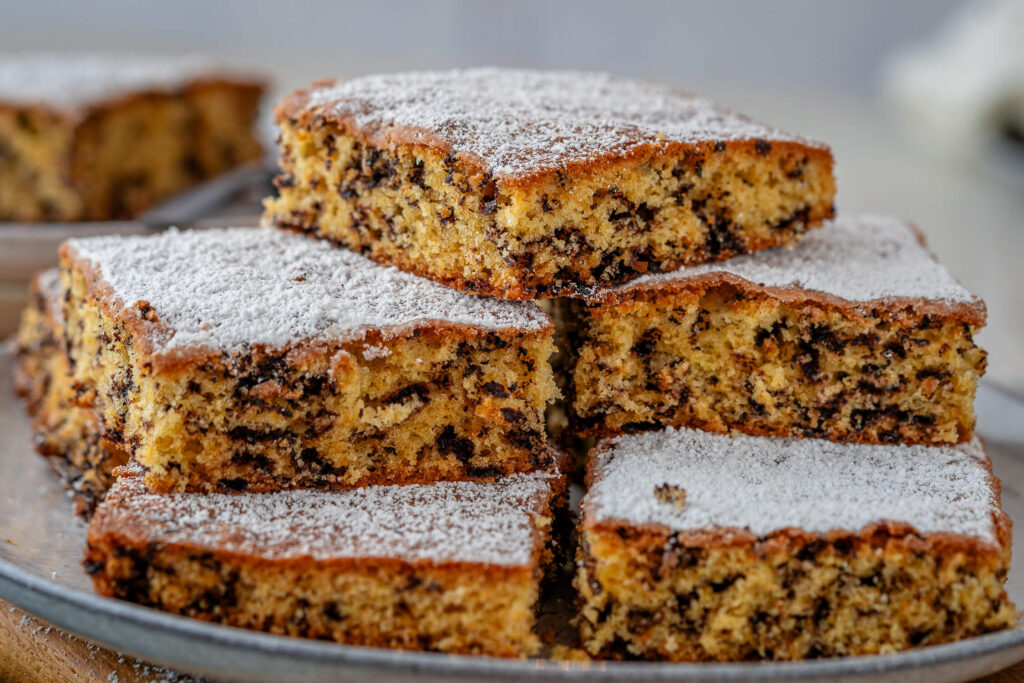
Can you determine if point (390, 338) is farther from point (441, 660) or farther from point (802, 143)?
point (802, 143)

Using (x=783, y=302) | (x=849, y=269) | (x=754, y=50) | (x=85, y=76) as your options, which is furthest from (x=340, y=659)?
(x=754, y=50)

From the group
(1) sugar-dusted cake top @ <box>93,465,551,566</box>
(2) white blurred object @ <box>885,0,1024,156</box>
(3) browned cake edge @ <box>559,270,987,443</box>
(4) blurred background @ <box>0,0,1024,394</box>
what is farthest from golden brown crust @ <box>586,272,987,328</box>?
(2) white blurred object @ <box>885,0,1024,156</box>

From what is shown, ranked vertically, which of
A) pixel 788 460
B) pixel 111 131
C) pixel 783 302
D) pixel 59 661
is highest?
pixel 783 302

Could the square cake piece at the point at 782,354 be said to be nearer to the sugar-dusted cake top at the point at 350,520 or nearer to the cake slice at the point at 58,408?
the sugar-dusted cake top at the point at 350,520

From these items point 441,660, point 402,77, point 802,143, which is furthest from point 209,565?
point 802,143

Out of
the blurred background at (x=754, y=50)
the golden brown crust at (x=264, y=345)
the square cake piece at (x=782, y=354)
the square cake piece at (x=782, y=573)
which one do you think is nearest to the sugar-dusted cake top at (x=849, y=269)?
the square cake piece at (x=782, y=354)

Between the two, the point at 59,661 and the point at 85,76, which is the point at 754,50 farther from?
the point at 59,661

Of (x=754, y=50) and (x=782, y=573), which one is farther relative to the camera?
(x=754, y=50)

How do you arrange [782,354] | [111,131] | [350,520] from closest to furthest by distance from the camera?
[350,520] → [782,354] → [111,131]
